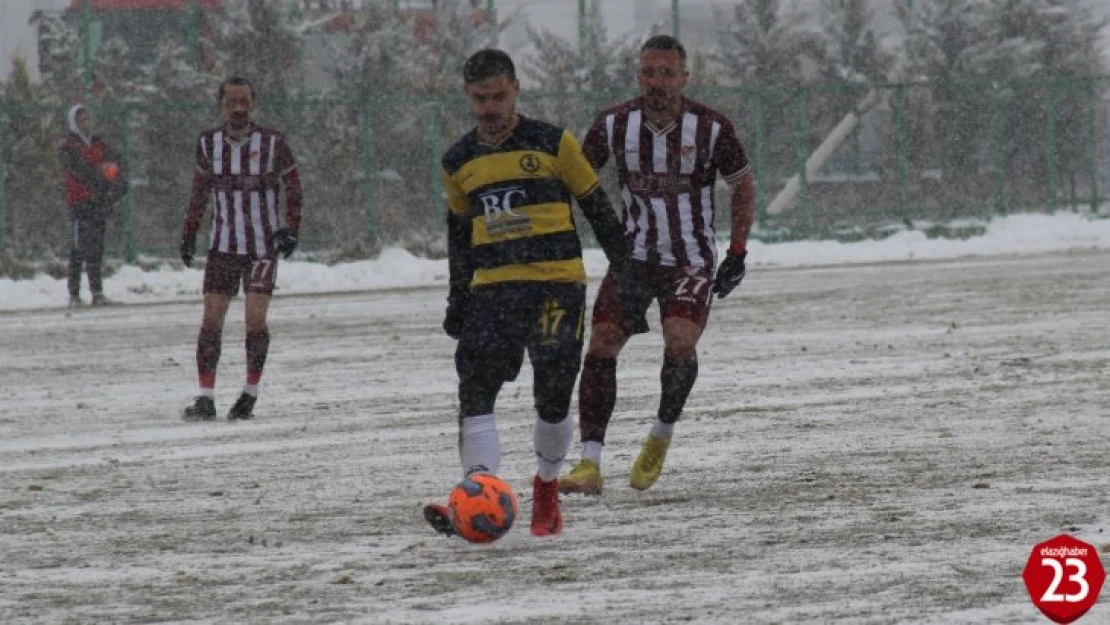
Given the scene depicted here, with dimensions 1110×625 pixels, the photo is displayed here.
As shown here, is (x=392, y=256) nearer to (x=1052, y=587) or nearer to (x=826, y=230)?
(x=826, y=230)

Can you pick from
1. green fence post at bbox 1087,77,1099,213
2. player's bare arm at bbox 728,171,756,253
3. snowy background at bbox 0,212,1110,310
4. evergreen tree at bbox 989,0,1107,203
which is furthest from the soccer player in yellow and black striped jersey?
green fence post at bbox 1087,77,1099,213

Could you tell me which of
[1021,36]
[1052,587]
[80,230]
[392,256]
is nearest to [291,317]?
[80,230]

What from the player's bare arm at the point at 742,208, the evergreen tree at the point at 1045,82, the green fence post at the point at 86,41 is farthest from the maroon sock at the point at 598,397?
the evergreen tree at the point at 1045,82

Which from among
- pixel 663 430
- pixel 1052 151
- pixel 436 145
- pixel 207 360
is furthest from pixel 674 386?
pixel 1052 151

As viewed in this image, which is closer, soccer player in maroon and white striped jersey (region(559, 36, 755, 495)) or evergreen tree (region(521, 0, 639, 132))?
soccer player in maroon and white striped jersey (region(559, 36, 755, 495))

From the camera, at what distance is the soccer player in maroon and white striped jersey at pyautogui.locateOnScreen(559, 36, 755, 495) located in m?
9.14

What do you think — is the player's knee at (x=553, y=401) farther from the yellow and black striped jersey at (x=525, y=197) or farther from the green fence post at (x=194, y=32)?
the green fence post at (x=194, y=32)

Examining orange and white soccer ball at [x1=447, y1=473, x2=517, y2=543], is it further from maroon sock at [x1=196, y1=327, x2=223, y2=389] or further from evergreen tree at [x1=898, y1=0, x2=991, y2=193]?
evergreen tree at [x1=898, y1=0, x2=991, y2=193]

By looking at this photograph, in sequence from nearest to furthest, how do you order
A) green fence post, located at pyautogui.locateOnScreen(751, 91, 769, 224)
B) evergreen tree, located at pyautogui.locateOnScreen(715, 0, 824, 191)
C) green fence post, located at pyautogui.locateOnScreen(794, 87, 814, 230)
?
green fence post, located at pyautogui.locateOnScreen(751, 91, 769, 224), green fence post, located at pyautogui.locateOnScreen(794, 87, 814, 230), evergreen tree, located at pyautogui.locateOnScreen(715, 0, 824, 191)

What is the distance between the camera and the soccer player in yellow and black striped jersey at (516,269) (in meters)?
7.78

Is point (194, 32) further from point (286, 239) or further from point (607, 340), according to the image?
point (607, 340)

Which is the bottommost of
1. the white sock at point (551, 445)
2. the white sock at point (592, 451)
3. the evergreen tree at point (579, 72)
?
the white sock at point (592, 451)

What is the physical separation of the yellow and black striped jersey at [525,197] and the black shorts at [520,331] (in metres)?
0.06

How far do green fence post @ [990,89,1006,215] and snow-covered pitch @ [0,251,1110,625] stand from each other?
17.1 meters
